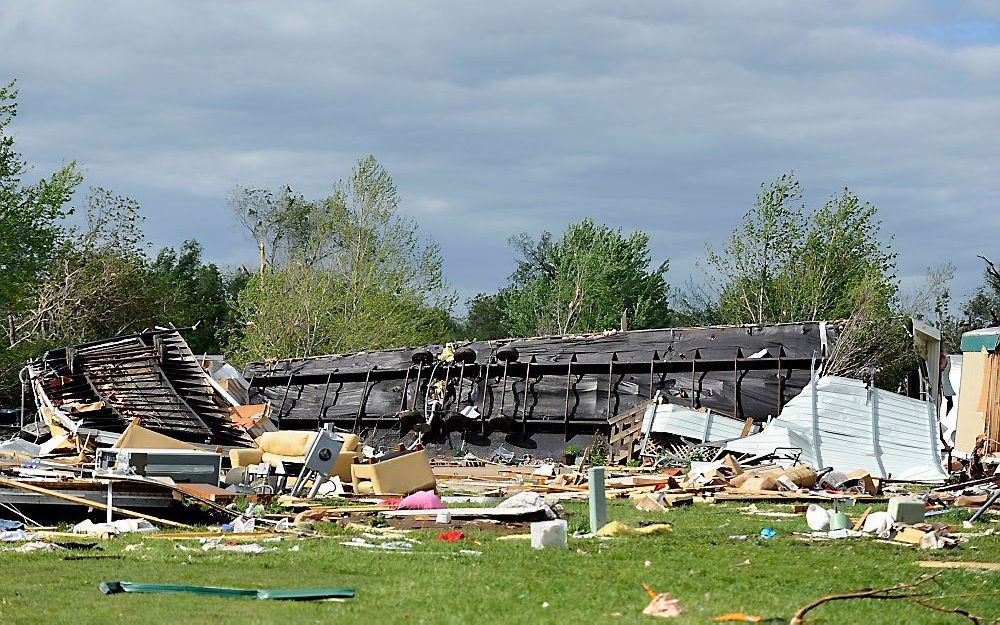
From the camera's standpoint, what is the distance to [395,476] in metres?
17.0

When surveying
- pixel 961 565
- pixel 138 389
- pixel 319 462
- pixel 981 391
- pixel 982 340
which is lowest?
pixel 319 462

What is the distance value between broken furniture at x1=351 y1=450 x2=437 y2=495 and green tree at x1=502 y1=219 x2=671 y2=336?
43.5 m

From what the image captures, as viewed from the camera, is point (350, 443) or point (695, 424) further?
point (695, 424)

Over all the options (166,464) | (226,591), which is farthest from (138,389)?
(226,591)

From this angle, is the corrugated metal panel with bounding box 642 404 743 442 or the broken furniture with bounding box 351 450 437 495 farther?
the corrugated metal panel with bounding box 642 404 743 442

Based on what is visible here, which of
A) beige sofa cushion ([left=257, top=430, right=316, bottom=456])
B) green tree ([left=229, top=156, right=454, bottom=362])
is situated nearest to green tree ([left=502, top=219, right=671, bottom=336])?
green tree ([left=229, top=156, right=454, bottom=362])

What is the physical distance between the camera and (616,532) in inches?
472

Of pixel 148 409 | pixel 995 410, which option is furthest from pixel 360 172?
pixel 995 410

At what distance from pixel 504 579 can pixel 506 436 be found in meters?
21.5

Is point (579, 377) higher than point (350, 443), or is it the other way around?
point (579, 377)

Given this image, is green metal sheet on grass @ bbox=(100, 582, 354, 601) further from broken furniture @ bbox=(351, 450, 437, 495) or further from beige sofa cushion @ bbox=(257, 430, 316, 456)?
beige sofa cushion @ bbox=(257, 430, 316, 456)

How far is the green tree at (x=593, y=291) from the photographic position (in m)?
64.2

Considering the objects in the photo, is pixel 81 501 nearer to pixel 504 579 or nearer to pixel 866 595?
pixel 504 579

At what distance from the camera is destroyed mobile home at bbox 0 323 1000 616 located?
13414 mm
